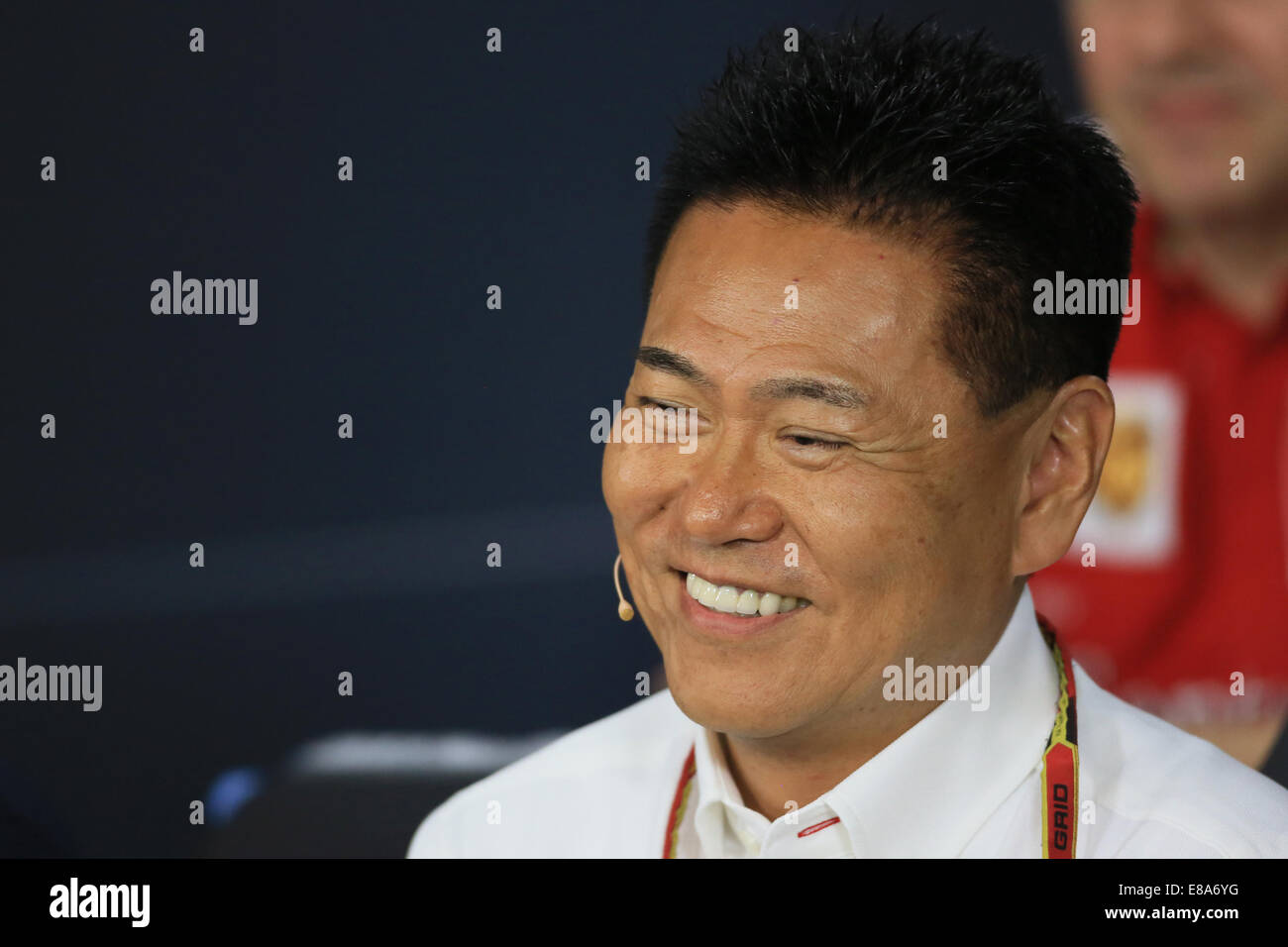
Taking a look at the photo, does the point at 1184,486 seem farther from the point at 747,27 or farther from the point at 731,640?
the point at 731,640

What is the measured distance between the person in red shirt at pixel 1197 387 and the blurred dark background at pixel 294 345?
20 cm

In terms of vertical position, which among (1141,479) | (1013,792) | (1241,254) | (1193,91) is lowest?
(1013,792)

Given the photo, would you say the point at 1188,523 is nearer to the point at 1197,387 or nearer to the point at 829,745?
the point at 1197,387

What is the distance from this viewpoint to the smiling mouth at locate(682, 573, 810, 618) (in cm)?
136

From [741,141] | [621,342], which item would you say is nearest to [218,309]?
[621,342]

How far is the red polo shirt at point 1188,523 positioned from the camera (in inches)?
94.5

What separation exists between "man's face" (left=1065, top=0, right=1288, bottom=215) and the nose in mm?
1456

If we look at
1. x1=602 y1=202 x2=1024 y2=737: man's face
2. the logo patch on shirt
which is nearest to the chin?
x1=602 y1=202 x2=1024 y2=737: man's face

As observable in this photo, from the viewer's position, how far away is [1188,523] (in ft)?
8.00

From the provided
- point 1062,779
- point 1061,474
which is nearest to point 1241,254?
point 1061,474

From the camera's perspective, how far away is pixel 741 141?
144cm

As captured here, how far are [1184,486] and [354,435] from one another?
1.56m

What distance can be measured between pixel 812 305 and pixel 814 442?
5.6 inches

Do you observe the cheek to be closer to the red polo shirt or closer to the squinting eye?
the squinting eye
